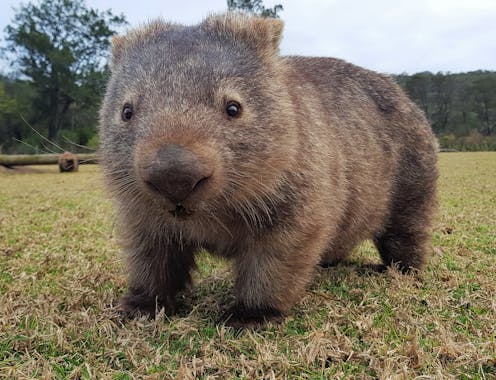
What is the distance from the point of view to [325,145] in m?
2.98

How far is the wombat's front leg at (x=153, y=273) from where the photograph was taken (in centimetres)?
284

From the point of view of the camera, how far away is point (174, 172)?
1.88 m

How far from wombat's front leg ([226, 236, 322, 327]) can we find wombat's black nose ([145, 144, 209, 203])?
0.80 metres

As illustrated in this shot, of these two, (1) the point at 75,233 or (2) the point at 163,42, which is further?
(1) the point at 75,233

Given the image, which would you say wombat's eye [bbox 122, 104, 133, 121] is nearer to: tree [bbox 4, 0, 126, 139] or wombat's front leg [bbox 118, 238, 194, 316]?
wombat's front leg [bbox 118, 238, 194, 316]

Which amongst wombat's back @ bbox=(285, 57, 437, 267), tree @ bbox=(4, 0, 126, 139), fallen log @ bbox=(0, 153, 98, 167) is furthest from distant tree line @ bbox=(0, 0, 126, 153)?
wombat's back @ bbox=(285, 57, 437, 267)

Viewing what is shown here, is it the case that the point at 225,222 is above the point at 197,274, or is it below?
above

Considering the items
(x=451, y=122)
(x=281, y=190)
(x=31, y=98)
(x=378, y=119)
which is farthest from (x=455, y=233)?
(x=451, y=122)

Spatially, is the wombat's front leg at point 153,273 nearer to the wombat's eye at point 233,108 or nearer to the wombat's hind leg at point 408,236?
the wombat's eye at point 233,108

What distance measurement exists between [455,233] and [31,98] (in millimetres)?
37454

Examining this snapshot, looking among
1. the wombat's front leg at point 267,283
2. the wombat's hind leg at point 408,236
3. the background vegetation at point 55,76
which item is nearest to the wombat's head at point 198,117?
the wombat's front leg at point 267,283

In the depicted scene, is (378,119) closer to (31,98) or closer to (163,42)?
(163,42)

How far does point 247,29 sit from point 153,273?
138cm

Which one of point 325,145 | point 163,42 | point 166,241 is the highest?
point 163,42
